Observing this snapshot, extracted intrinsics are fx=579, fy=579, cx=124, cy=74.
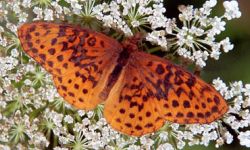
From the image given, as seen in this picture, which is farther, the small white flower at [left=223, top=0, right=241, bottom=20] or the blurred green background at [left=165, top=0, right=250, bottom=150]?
the blurred green background at [left=165, top=0, right=250, bottom=150]

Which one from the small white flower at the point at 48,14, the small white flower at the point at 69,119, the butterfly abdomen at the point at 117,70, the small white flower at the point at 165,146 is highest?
the small white flower at the point at 48,14

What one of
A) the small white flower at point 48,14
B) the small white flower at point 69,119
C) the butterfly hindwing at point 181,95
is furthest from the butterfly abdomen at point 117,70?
the small white flower at point 48,14

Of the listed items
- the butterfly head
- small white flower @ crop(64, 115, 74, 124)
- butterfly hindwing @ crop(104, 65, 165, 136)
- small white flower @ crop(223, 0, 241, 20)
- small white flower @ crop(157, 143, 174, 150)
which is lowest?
small white flower @ crop(157, 143, 174, 150)

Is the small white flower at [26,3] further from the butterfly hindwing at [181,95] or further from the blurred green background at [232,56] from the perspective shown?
the blurred green background at [232,56]

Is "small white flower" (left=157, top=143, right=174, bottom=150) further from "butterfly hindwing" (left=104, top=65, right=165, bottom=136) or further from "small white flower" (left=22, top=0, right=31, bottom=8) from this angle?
"small white flower" (left=22, top=0, right=31, bottom=8)

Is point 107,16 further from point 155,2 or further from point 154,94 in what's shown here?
point 154,94

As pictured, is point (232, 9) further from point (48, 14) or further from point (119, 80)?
point (48, 14)

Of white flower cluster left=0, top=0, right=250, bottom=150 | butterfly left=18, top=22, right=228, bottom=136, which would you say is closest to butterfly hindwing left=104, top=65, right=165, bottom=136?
butterfly left=18, top=22, right=228, bottom=136
